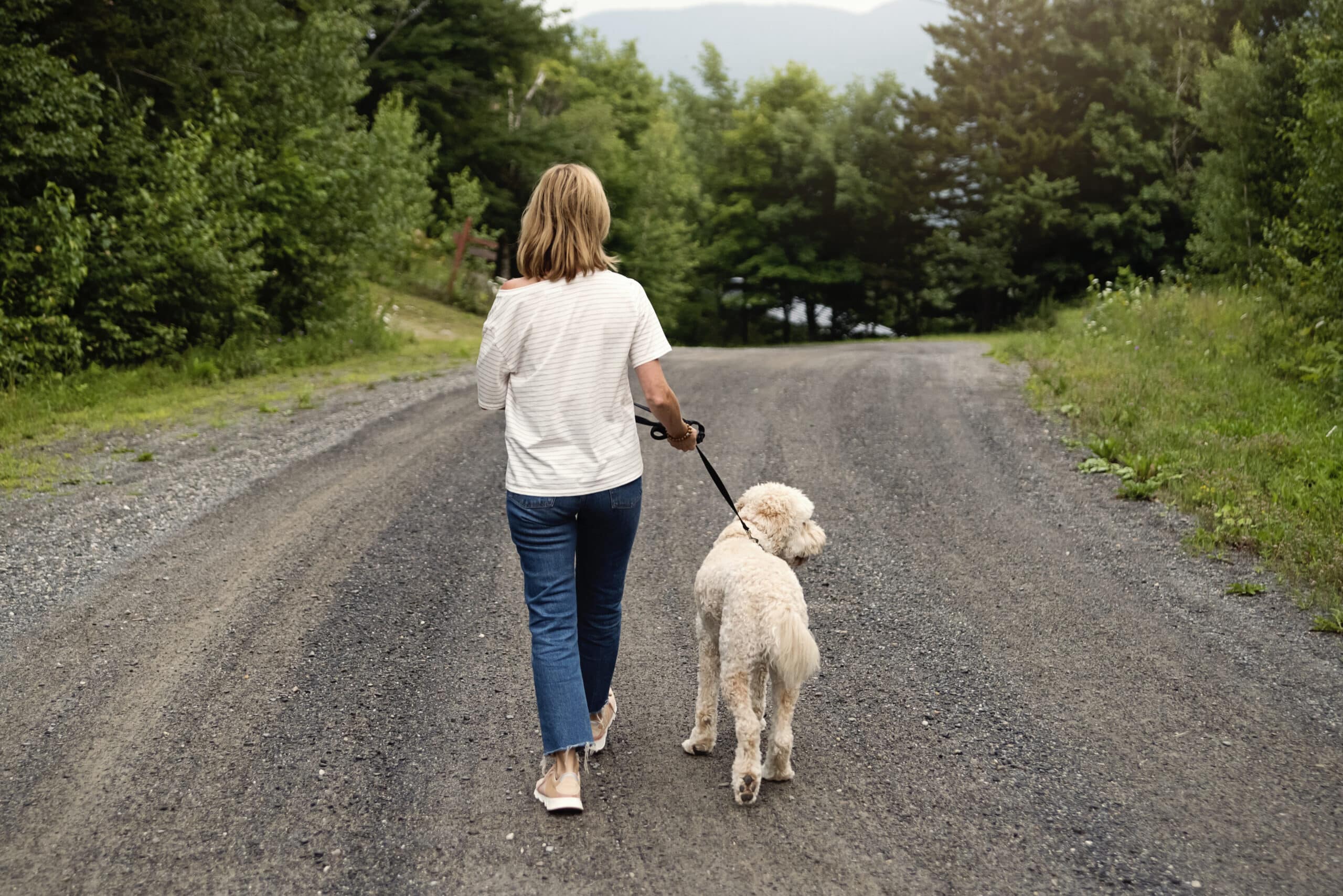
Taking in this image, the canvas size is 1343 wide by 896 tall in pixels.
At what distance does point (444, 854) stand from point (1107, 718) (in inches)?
111

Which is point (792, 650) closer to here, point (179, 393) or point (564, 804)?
point (564, 804)

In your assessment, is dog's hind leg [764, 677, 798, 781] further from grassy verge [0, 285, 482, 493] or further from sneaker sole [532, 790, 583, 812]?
grassy verge [0, 285, 482, 493]

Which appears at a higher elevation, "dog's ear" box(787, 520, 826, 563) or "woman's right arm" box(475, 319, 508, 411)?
"woman's right arm" box(475, 319, 508, 411)

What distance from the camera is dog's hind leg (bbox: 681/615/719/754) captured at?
3.73 meters

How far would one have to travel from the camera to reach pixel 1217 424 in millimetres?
8656

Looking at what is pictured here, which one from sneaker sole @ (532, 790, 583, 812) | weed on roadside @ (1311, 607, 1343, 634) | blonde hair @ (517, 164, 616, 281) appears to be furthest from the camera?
weed on roadside @ (1311, 607, 1343, 634)

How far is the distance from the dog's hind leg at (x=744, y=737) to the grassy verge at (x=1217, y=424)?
3.50 m

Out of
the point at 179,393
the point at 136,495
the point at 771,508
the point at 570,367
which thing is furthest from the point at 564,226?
the point at 179,393

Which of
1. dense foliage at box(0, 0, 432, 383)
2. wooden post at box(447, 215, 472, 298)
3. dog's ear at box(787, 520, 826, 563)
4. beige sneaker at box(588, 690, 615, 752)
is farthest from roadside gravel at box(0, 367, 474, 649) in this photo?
wooden post at box(447, 215, 472, 298)

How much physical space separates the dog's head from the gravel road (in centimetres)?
86

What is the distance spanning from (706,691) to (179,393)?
1001cm

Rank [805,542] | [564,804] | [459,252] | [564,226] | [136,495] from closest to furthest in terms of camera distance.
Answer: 1. [564,226]
2. [564,804]
3. [805,542]
4. [136,495]
5. [459,252]

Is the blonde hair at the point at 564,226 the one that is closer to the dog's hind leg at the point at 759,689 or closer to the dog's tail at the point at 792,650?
the dog's tail at the point at 792,650

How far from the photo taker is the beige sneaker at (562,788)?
3.37m
